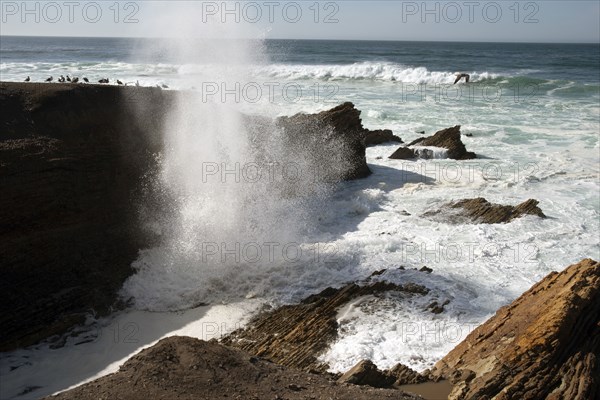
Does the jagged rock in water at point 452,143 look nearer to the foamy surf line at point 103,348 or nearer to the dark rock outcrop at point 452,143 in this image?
the dark rock outcrop at point 452,143

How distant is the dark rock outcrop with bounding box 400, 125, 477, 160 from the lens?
16.7 m

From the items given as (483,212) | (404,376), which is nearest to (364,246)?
(483,212)

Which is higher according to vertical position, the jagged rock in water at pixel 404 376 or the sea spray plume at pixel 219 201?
the sea spray plume at pixel 219 201

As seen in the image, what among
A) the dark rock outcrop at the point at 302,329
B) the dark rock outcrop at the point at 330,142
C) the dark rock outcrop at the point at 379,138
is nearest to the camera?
the dark rock outcrop at the point at 302,329

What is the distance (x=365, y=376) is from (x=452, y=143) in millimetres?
12822

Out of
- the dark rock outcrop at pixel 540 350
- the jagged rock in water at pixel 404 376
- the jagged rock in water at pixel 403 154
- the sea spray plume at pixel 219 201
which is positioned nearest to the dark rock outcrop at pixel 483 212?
the sea spray plume at pixel 219 201

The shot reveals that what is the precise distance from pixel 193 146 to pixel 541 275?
6.77 metres

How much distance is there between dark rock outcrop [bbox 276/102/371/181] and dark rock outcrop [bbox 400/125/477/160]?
3307mm

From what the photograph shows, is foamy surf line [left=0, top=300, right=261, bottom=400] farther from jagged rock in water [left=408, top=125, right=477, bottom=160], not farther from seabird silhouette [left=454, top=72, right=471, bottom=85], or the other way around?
seabird silhouette [left=454, top=72, right=471, bottom=85]

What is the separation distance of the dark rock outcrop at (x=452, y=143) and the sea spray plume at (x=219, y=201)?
18.3 ft

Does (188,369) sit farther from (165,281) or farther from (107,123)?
(107,123)

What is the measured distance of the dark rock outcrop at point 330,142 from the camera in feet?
45.0

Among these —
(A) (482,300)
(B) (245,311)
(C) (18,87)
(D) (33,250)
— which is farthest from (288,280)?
(C) (18,87)

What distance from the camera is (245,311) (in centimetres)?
792
